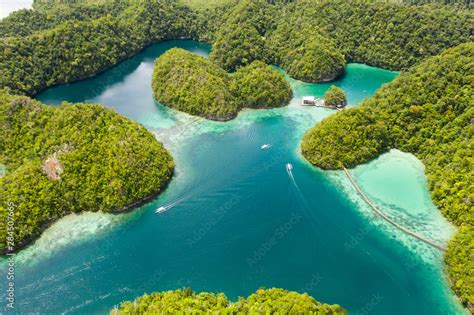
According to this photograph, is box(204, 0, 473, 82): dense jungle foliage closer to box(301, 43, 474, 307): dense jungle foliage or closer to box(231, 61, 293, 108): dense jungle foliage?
box(231, 61, 293, 108): dense jungle foliage

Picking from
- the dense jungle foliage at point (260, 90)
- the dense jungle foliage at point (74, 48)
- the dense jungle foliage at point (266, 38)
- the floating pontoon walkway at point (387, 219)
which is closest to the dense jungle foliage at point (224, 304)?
the floating pontoon walkway at point (387, 219)

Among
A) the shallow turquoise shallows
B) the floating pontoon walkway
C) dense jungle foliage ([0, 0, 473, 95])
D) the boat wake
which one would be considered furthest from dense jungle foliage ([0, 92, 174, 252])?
the floating pontoon walkway

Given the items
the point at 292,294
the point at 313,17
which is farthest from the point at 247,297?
the point at 313,17

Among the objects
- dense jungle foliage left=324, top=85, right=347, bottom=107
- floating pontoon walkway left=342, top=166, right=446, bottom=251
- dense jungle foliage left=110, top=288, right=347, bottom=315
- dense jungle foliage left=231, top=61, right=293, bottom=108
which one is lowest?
floating pontoon walkway left=342, top=166, right=446, bottom=251

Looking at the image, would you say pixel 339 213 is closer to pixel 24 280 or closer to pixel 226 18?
pixel 24 280

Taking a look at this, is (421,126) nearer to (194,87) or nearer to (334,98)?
(334,98)

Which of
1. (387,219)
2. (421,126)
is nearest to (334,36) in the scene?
(421,126)
